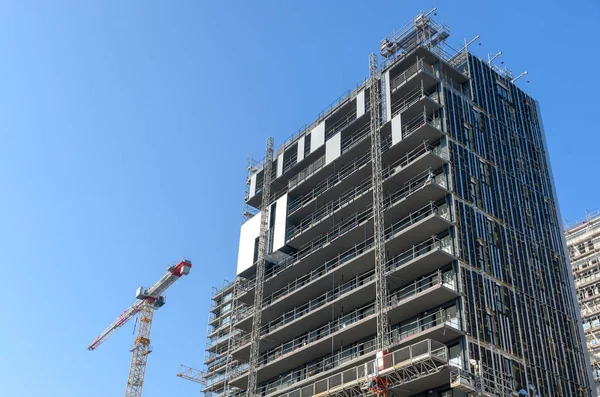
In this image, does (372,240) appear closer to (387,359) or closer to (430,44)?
(387,359)

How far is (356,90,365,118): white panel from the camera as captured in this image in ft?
239

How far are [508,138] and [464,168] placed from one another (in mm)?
10922

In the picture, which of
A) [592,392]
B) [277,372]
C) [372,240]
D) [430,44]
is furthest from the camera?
[430,44]

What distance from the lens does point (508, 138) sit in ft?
235

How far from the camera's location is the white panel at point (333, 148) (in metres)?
73.3

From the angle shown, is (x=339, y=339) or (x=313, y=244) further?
(x=313, y=244)

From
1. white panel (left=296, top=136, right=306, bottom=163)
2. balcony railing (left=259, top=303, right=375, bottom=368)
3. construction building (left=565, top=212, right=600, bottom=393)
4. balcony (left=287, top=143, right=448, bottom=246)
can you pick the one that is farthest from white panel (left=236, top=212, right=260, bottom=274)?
construction building (left=565, top=212, right=600, bottom=393)

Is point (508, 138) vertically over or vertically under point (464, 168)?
over

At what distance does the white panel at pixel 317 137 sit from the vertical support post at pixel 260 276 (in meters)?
7.86

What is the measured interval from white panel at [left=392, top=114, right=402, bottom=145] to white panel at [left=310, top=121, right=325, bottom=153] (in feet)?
36.8

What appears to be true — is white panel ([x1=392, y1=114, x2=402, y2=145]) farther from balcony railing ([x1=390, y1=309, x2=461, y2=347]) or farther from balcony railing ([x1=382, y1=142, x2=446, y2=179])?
balcony railing ([x1=390, y1=309, x2=461, y2=347])

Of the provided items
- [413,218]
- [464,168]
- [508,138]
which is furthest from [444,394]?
[508,138]

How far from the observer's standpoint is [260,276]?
74438mm

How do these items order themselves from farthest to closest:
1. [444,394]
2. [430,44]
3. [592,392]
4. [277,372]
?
1. [430,44]
2. [277,372]
3. [592,392]
4. [444,394]
